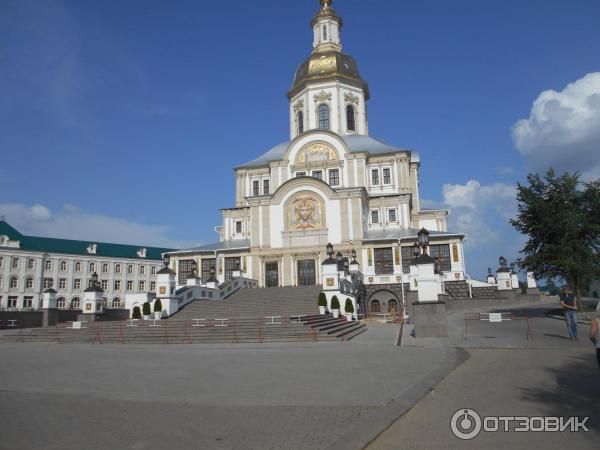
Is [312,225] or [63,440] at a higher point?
[312,225]

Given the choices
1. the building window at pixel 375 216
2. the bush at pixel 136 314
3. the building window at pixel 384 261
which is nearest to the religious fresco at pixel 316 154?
the building window at pixel 375 216

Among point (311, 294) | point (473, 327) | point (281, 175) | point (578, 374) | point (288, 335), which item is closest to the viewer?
point (578, 374)

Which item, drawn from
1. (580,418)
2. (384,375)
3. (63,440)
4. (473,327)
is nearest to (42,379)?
(63,440)

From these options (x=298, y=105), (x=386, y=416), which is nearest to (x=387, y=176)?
(x=298, y=105)

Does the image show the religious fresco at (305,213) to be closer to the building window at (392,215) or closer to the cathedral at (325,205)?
the cathedral at (325,205)

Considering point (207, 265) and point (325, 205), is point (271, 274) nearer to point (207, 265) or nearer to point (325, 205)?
point (207, 265)

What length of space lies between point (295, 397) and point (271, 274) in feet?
107

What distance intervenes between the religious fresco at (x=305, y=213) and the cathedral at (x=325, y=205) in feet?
0.27

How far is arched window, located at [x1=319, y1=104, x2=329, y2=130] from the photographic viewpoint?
49750 mm

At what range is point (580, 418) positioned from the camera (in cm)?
586

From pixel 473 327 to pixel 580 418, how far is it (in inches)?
600

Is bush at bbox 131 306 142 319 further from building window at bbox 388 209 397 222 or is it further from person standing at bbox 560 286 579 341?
building window at bbox 388 209 397 222

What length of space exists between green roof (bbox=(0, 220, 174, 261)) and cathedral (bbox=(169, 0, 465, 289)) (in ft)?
108

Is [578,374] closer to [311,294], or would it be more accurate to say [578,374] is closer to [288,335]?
[288,335]
